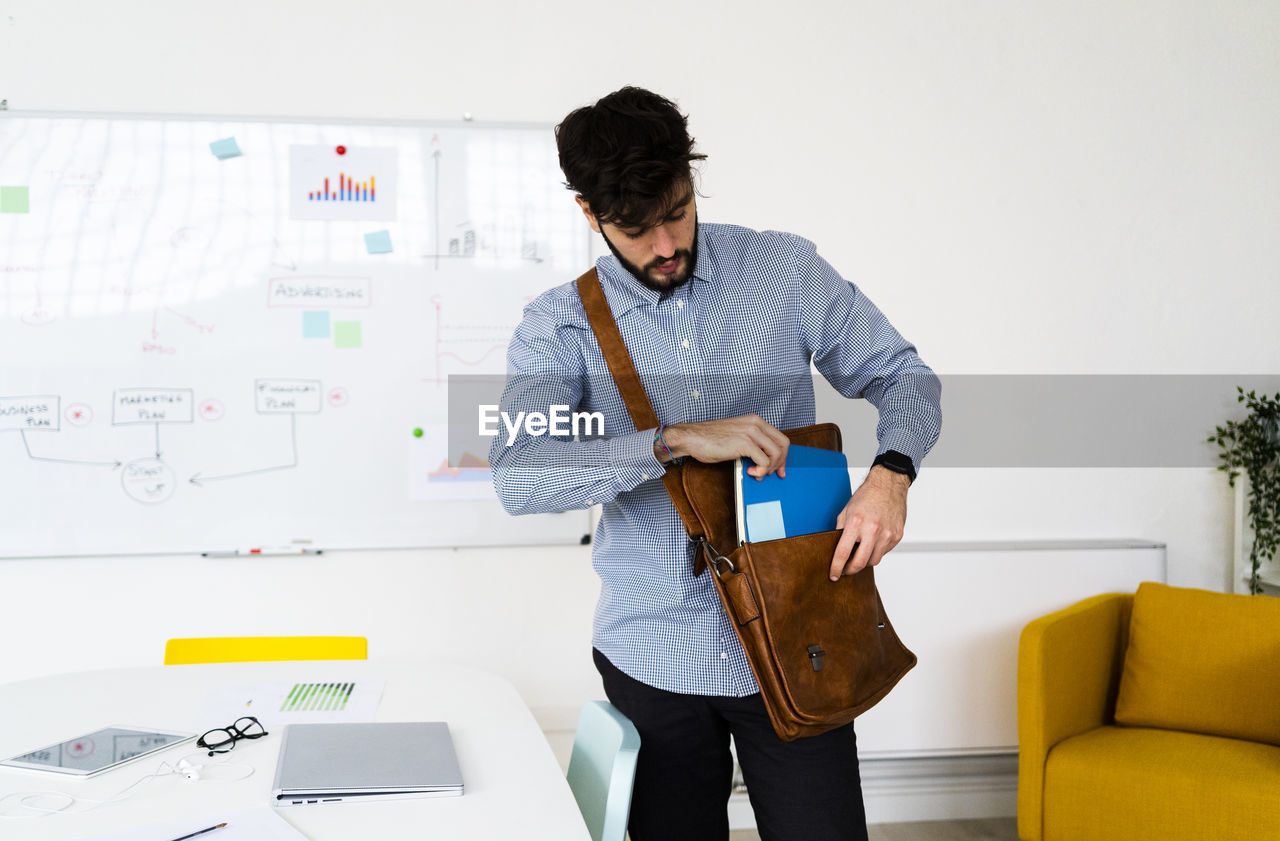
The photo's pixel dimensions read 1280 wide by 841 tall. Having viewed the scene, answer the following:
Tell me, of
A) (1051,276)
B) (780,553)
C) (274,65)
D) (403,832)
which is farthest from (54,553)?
(1051,276)

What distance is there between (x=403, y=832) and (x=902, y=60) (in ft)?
8.45

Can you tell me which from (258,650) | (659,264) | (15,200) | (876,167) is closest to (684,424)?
(659,264)

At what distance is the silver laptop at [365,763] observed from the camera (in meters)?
1.20

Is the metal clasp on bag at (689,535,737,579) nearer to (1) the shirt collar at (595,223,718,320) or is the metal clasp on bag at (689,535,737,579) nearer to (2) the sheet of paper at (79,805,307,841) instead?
(1) the shirt collar at (595,223,718,320)

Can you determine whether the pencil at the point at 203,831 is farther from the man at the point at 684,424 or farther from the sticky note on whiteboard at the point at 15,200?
the sticky note on whiteboard at the point at 15,200

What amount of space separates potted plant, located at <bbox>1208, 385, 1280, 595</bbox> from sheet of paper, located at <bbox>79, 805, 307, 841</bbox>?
2916mm

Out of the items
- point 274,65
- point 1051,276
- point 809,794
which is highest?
point 274,65

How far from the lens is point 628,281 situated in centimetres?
156

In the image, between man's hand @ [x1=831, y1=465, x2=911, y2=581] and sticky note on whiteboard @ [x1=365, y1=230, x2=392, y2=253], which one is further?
sticky note on whiteboard @ [x1=365, y1=230, x2=392, y2=253]

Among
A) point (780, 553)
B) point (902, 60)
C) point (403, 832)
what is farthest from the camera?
point (902, 60)

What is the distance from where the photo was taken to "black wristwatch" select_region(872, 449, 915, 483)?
1468 mm

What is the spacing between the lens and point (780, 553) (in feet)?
4.46

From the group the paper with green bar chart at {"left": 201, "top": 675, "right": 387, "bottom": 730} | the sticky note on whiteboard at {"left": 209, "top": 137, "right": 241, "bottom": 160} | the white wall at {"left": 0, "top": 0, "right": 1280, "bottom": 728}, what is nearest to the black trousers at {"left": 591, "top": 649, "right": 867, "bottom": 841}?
the paper with green bar chart at {"left": 201, "top": 675, "right": 387, "bottom": 730}

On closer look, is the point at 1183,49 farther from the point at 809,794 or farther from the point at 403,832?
the point at 403,832
